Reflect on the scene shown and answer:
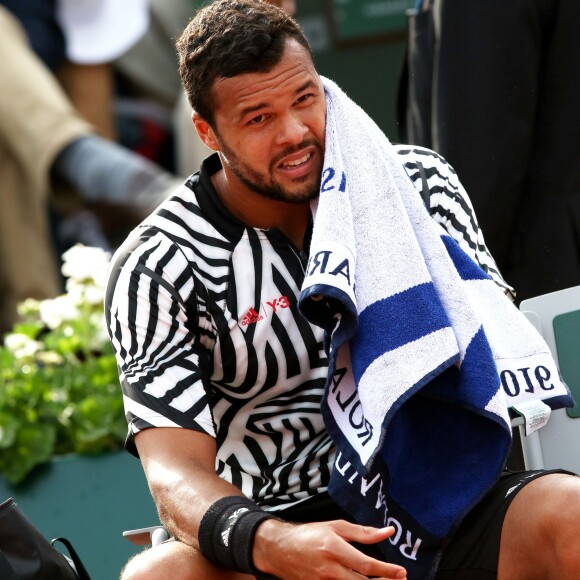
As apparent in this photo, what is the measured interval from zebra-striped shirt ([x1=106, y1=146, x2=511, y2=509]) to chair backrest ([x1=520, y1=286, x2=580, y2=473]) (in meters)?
0.19

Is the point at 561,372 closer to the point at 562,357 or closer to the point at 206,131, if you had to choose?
the point at 562,357

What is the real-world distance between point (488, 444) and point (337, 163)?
1.93 feet

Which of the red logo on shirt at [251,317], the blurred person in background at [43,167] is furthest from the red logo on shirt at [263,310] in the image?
the blurred person in background at [43,167]

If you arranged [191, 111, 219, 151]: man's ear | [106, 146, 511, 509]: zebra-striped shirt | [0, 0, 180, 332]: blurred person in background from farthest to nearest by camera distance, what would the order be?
[0, 0, 180, 332]: blurred person in background
[191, 111, 219, 151]: man's ear
[106, 146, 511, 509]: zebra-striped shirt

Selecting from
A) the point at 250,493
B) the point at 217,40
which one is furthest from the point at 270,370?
the point at 217,40

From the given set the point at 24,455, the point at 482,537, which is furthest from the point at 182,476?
the point at 24,455

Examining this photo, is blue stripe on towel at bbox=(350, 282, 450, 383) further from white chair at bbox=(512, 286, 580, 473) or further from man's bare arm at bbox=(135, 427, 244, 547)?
white chair at bbox=(512, 286, 580, 473)

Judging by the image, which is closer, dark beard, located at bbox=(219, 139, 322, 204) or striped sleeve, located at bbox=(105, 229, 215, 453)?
striped sleeve, located at bbox=(105, 229, 215, 453)

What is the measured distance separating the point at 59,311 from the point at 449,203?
6.32ft

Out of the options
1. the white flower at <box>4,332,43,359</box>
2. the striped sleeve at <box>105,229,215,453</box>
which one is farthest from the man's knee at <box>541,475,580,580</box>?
the white flower at <box>4,332,43,359</box>

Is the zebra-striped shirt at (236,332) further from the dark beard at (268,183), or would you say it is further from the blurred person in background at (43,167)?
the blurred person in background at (43,167)

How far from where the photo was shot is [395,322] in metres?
2.23

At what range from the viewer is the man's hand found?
1.97 metres

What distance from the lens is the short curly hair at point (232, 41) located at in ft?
8.18
